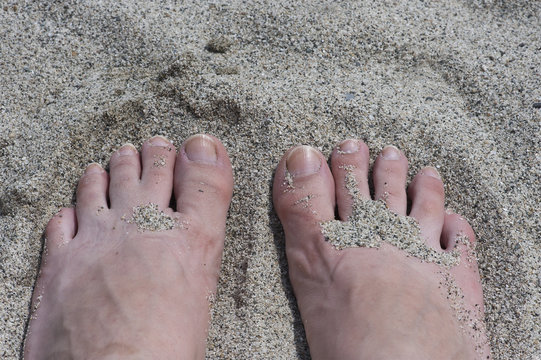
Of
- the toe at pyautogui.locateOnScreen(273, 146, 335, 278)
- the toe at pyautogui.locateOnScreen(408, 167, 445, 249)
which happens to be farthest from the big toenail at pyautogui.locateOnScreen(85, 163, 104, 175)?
the toe at pyautogui.locateOnScreen(408, 167, 445, 249)

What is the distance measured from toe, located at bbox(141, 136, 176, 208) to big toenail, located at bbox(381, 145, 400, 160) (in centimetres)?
79

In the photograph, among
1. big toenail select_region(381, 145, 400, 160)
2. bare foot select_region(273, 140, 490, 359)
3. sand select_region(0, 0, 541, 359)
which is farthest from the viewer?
big toenail select_region(381, 145, 400, 160)

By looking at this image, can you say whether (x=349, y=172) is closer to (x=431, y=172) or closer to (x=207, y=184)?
(x=431, y=172)

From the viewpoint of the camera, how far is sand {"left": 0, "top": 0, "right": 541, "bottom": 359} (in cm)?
194

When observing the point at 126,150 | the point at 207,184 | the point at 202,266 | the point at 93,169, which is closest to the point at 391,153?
the point at 207,184

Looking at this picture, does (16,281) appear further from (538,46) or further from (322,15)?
(538,46)

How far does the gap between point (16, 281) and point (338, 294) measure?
3.70ft

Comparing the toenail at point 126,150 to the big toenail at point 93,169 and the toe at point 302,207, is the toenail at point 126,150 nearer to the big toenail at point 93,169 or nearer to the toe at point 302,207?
the big toenail at point 93,169

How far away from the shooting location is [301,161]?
79.0 inches

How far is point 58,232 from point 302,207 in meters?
0.89

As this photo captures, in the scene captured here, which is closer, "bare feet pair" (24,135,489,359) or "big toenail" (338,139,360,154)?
"bare feet pair" (24,135,489,359)

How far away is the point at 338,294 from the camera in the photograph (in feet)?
6.33

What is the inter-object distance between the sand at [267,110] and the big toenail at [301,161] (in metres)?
0.05

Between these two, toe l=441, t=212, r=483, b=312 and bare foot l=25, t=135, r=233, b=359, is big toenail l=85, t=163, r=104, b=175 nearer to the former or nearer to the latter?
bare foot l=25, t=135, r=233, b=359
